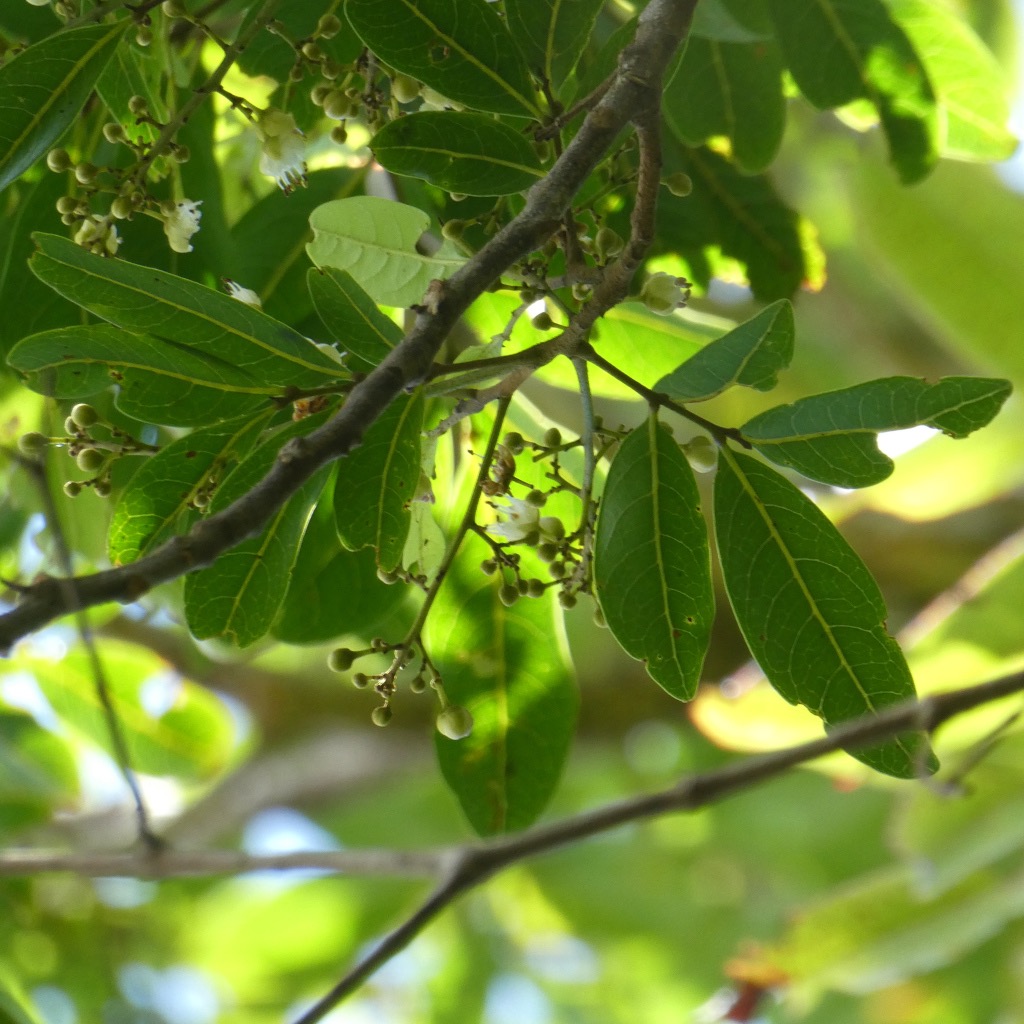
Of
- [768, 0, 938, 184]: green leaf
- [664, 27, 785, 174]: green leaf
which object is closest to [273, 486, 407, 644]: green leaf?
[664, 27, 785, 174]: green leaf

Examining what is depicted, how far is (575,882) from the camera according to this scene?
3.57m

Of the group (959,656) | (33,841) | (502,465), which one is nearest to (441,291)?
(502,465)

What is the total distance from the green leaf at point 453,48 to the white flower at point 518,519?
0.32 metres

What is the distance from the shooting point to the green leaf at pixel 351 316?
849mm

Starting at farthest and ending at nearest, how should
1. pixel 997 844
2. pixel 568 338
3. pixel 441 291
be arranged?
pixel 997 844, pixel 568 338, pixel 441 291

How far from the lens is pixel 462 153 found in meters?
0.87

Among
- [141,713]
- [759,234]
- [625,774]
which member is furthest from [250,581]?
[625,774]

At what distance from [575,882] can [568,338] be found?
3.03m

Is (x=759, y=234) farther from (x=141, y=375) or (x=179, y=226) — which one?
(x=141, y=375)

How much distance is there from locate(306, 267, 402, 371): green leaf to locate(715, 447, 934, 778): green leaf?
291 millimetres

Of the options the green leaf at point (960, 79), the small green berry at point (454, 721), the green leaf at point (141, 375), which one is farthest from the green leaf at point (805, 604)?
the green leaf at point (960, 79)

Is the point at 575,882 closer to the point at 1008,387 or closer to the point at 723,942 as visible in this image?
the point at 723,942

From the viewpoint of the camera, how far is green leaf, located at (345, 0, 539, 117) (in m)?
0.85

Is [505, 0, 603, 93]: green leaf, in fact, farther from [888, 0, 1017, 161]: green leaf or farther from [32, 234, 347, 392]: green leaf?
[888, 0, 1017, 161]: green leaf
